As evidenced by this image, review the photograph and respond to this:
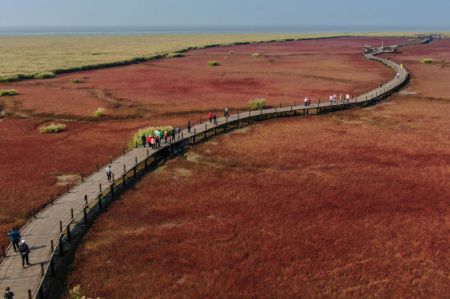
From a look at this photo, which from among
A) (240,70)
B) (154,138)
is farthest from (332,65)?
(154,138)

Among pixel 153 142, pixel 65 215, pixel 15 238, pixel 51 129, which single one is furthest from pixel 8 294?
pixel 51 129

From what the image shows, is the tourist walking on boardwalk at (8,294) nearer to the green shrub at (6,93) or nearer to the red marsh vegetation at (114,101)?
the red marsh vegetation at (114,101)

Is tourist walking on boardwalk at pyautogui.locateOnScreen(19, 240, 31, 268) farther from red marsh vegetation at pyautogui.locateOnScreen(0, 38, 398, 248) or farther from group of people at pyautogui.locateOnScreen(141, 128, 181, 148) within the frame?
group of people at pyautogui.locateOnScreen(141, 128, 181, 148)

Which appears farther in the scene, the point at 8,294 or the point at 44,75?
the point at 44,75

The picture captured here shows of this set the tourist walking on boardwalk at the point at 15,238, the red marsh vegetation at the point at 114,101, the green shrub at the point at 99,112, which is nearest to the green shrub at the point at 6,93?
the red marsh vegetation at the point at 114,101

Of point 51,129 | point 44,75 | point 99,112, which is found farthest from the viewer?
point 44,75

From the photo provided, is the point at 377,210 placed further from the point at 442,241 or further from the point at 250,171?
the point at 250,171

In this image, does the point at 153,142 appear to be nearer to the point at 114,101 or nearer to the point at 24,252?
the point at 24,252
